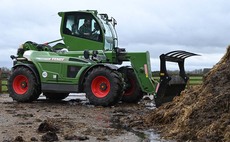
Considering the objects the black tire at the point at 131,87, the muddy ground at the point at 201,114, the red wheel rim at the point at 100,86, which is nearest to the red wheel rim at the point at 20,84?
the red wheel rim at the point at 100,86

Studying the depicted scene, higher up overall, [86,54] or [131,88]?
[86,54]

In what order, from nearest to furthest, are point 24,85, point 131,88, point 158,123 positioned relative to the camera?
point 158,123 → point 24,85 → point 131,88

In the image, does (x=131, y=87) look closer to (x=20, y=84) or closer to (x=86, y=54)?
(x=86, y=54)

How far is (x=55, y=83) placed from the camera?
14141 millimetres

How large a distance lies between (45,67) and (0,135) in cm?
678

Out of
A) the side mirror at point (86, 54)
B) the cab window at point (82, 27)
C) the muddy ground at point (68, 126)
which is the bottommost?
the muddy ground at point (68, 126)

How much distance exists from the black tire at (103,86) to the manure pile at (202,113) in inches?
→ 123

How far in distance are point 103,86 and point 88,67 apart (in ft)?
2.78

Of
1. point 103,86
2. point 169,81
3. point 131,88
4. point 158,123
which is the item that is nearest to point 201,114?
point 158,123

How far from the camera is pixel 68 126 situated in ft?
29.7

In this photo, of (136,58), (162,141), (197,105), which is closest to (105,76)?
(136,58)

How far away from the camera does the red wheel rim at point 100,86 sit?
13.4m

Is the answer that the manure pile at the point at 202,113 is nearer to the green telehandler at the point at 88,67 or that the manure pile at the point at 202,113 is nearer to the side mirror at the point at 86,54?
the green telehandler at the point at 88,67

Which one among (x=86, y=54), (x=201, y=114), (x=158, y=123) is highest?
(x=86, y=54)
